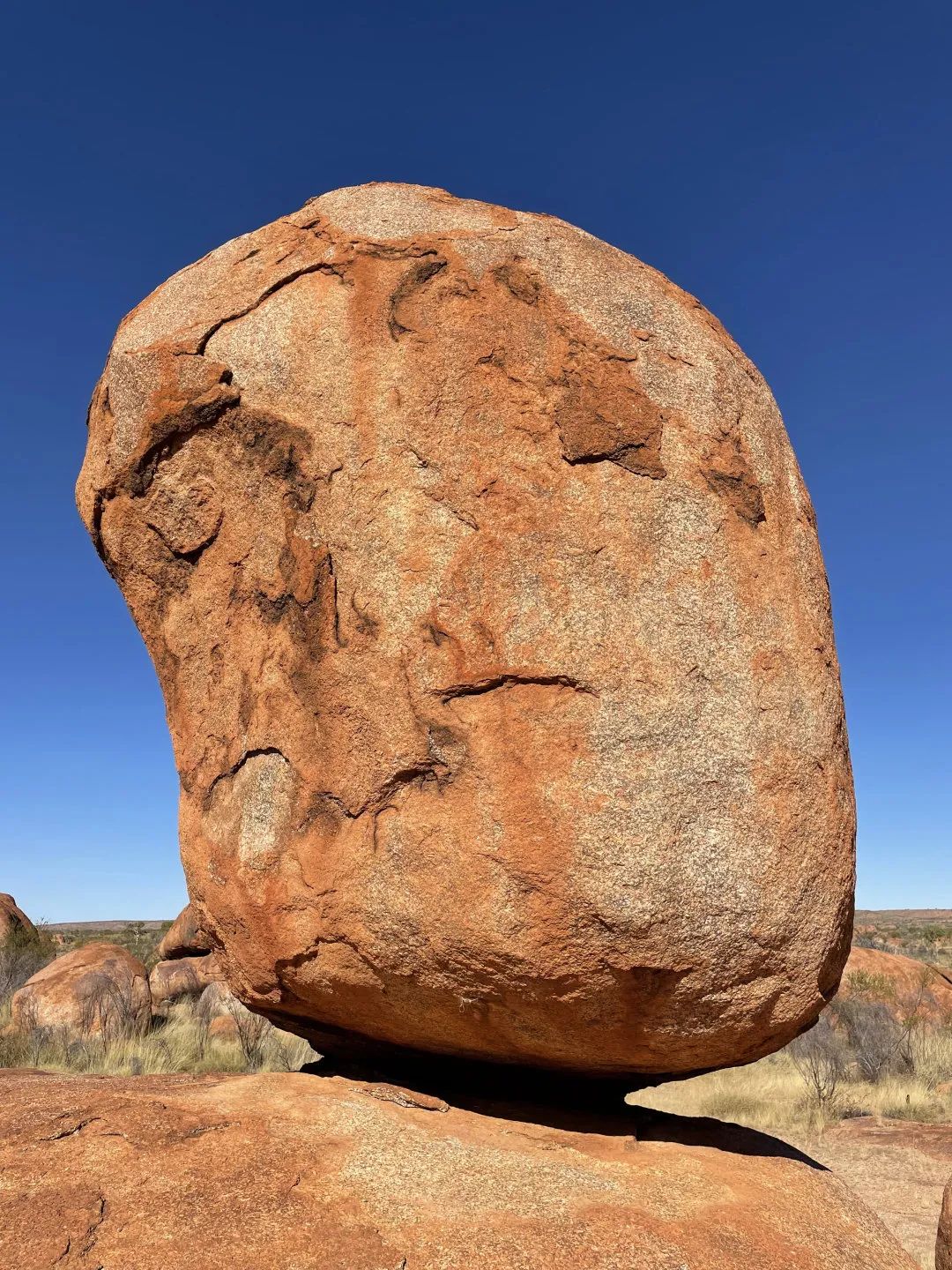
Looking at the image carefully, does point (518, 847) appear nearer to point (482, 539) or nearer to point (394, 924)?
point (394, 924)

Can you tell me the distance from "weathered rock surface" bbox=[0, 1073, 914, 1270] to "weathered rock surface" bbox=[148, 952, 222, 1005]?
1237 centimetres

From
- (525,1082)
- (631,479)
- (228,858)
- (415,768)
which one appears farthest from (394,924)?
(631,479)

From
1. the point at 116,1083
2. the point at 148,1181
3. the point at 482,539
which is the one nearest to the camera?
the point at 148,1181

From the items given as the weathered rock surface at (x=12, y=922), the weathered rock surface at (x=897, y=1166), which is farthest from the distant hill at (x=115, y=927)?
the weathered rock surface at (x=897, y=1166)

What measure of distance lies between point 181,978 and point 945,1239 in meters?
12.9

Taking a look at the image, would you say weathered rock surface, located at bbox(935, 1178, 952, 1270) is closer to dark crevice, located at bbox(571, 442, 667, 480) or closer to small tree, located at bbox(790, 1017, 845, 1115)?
dark crevice, located at bbox(571, 442, 667, 480)

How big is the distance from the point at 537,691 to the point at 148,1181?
5.76 feet

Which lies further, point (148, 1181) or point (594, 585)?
point (594, 585)

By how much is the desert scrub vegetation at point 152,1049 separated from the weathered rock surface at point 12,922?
5.49 meters

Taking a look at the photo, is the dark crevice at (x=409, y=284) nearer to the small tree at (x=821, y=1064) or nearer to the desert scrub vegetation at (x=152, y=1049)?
the desert scrub vegetation at (x=152, y=1049)

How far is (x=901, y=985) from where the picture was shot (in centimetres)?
1438

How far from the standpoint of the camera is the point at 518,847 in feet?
10.3

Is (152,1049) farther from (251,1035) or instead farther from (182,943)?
(182,943)

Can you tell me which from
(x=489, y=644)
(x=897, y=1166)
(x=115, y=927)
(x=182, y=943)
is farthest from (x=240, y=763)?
(x=115, y=927)
